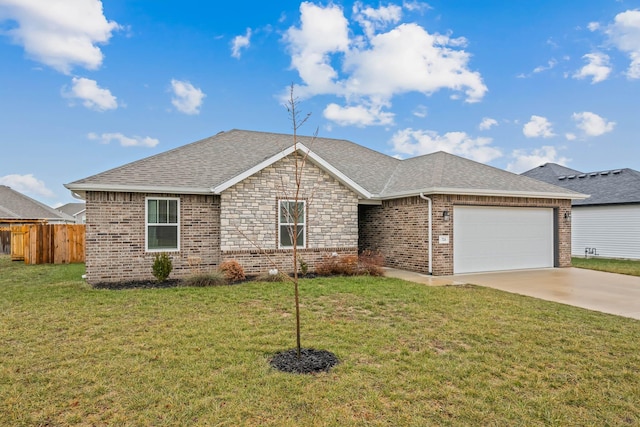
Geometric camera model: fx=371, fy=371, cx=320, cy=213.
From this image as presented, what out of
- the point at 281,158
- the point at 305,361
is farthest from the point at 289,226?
the point at 305,361

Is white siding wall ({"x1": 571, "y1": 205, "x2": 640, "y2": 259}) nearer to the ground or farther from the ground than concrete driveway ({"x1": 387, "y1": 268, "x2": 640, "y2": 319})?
farther from the ground

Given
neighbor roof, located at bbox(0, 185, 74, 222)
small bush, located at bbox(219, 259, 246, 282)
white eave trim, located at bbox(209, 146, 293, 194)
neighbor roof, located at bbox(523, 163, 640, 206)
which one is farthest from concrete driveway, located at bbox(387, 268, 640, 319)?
neighbor roof, located at bbox(0, 185, 74, 222)

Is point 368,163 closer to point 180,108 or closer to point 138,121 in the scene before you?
point 180,108

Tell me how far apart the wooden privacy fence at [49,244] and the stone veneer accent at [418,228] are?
508 inches

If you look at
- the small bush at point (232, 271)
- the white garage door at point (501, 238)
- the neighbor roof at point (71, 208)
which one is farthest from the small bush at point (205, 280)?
the neighbor roof at point (71, 208)

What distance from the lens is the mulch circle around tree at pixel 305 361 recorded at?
14.9 feet

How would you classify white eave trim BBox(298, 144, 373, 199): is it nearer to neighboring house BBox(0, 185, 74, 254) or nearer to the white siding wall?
the white siding wall

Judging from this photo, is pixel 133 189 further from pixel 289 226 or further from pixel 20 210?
pixel 20 210

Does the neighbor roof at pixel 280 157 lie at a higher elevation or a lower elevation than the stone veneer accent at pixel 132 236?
higher

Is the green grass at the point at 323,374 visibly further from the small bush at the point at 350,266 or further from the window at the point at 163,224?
the small bush at the point at 350,266

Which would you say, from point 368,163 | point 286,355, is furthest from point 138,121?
point 286,355

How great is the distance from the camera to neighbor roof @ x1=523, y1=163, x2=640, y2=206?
19.2 m

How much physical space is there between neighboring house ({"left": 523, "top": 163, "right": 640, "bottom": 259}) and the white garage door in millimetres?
7678

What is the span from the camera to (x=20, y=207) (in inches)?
1347
